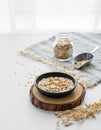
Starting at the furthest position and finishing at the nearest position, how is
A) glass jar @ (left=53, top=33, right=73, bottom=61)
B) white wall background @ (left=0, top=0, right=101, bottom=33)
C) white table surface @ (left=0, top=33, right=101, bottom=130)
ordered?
white wall background @ (left=0, top=0, right=101, bottom=33), glass jar @ (left=53, top=33, right=73, bottom=61), white table surface @ (left=0, top=33, right=101, bottom=130)

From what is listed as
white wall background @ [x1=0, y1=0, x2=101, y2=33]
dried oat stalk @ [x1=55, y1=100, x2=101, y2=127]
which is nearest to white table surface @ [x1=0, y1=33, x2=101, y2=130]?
dried oat stalk @ [x1=55, y1=100, x2=101, y2=127]

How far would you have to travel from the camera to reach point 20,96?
105 centimetres

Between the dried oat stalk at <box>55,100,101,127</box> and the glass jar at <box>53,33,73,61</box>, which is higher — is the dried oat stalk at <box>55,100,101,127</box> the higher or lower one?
the lower one

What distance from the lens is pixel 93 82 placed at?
1117 millimetres

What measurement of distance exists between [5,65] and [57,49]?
0.22 meters

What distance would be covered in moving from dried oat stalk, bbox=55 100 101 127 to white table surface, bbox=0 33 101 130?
0.6 inches

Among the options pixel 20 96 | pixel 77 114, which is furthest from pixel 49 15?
pixel 77 114

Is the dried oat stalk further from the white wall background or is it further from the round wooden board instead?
the white wall background

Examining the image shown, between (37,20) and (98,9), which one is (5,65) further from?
(98,9)

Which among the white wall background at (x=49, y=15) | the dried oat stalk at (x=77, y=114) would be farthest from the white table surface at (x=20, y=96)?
the white wall background at (x=49, y=15)

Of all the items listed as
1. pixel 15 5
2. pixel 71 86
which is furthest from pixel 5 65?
pixel 15 5

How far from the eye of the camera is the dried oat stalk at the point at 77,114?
930 mm

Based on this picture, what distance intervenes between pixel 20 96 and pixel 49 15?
103cm

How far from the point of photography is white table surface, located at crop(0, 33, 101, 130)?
918 mm
